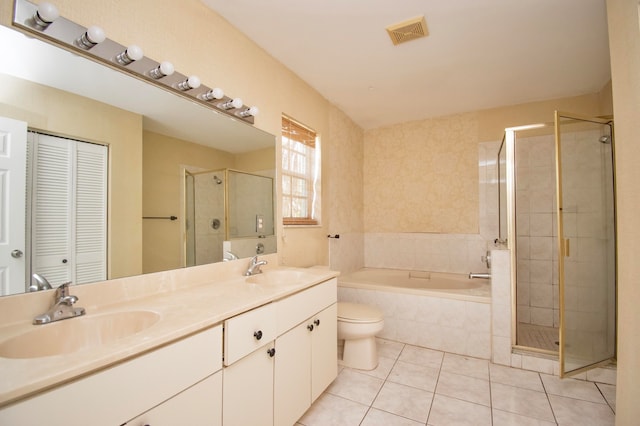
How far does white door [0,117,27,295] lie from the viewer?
895 mm

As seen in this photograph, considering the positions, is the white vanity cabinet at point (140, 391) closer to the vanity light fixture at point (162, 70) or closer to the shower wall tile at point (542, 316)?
the vanity light fixture at point (162, 70)

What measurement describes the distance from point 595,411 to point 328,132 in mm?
2844

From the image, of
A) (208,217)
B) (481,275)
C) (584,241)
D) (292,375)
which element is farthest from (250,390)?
(584,241)

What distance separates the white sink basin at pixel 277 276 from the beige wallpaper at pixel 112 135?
0.67 meters

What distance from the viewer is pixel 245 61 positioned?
6.21 ft

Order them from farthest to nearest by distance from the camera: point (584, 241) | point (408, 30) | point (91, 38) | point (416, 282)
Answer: point (416, 282) → point (584, 241) → point (408, 30) → point (91, 38)

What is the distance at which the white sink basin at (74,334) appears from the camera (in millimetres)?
818

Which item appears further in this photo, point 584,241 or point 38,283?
point 584,241

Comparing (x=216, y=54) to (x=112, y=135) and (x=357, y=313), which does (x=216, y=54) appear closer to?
(x=112, y=135)

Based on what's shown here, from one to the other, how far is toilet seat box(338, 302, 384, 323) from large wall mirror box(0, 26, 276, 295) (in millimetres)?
910

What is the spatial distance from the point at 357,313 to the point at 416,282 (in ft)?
4.42

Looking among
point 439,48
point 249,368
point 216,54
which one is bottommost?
point 249,368

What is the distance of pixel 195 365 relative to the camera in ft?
3.00

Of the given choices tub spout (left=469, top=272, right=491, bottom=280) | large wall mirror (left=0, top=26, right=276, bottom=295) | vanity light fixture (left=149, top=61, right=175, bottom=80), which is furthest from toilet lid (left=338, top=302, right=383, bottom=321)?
vanity light fixture (left=149, top=61, right=175, bottom=80)
